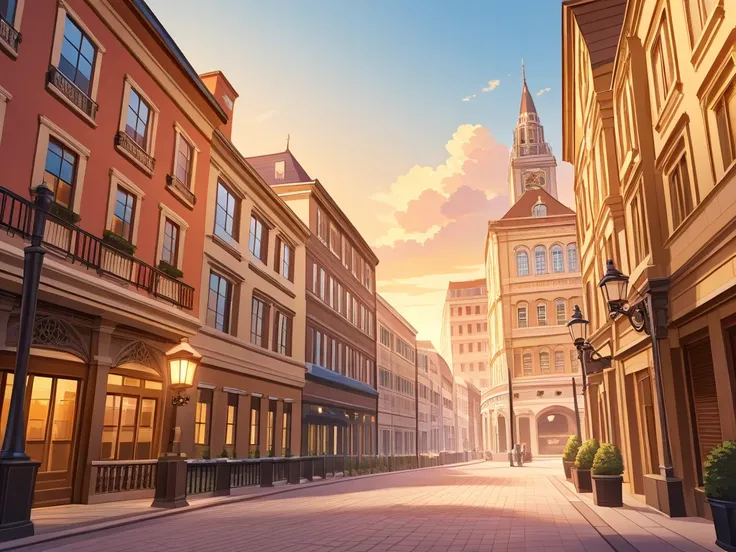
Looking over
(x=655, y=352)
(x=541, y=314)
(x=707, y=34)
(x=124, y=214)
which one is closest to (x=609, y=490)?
(x=655, y=352)

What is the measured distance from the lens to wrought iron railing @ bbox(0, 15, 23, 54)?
41.5 ft

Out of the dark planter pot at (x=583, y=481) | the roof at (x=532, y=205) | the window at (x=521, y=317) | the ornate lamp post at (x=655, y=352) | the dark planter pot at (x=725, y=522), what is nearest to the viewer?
the dark planter pot at (x=725, y=522)

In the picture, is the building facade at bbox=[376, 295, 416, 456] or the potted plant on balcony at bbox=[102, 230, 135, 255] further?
the building facade at bbox=[376, 295, 416, 456]

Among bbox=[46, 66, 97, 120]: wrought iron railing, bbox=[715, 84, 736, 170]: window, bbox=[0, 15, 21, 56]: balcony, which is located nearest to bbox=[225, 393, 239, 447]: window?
bbox=[46, 66, 97, 120]: wrought iron railing

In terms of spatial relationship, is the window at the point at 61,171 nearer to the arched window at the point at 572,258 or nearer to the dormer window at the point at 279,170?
the dormer window at the point at 279,170

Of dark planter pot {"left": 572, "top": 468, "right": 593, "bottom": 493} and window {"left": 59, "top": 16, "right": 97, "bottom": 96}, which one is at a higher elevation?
window {"left": 59, "top": 16, "right": 97, "bottom": 96}

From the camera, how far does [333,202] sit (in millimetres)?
36406

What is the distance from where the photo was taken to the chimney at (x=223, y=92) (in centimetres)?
2541

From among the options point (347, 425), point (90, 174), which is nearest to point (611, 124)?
point (90, 174)

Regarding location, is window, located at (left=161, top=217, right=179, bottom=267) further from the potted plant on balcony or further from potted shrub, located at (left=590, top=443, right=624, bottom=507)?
potted shrub, located at (left=590, top=443, right=624, bottom=507)

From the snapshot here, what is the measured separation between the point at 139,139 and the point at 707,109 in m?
14.1

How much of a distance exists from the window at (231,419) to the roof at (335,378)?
7773 mm

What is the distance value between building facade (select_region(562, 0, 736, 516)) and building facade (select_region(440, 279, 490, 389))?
105 metres

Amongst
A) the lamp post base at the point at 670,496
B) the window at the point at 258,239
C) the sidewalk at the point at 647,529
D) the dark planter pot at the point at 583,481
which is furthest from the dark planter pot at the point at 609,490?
the window at the point at 258,239
